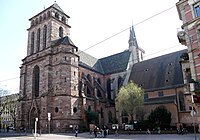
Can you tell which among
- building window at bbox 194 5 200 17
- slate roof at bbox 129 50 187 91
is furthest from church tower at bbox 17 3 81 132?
building window at bbox 194 5 200 17

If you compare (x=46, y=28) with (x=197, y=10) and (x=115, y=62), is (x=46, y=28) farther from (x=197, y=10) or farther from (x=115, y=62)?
(x=197, y=10)

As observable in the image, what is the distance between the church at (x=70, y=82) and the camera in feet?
122

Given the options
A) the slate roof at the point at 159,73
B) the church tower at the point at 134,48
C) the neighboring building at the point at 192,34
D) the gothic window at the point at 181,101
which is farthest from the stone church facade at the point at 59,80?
the neighboring building at the point at 192,34

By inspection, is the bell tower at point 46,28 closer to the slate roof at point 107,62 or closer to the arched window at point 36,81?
the arched window at point 36,81

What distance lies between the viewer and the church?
37.2m

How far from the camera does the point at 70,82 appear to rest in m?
38.4

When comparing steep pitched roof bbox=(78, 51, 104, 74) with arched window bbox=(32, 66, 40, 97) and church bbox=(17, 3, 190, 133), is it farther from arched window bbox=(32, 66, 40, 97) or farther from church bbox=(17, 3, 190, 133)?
arched window bbox=(32, 66, 40, 97)

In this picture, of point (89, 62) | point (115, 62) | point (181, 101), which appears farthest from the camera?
point (115, 62)

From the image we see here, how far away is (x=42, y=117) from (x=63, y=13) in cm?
2444

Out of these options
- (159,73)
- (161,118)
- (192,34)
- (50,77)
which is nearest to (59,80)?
(50,77)

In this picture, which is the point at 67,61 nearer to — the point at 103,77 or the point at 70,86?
the point at 70,86

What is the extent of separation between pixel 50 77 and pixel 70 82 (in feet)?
13.8

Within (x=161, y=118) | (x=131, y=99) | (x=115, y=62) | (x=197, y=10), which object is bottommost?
(x=161, y=118)

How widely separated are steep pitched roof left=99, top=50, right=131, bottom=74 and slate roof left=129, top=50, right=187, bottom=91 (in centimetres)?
329
